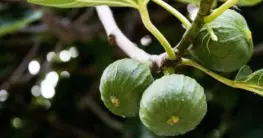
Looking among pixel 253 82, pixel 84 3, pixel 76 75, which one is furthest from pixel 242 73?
pixel 76 75

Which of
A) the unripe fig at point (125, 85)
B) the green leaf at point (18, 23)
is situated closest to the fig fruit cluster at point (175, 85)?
the unripe fig at point (125, 85)

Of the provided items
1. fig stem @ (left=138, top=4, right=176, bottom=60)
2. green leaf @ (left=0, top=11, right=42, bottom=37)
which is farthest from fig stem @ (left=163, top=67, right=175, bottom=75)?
green leaf @ (left=0, top=11, right=42, bottom=37)

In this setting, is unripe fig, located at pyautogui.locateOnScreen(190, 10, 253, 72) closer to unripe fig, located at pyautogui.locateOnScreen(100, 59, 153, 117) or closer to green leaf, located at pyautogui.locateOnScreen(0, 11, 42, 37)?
unripe fig, located at pyautogui.locateOnScreen(100, 59, 153, 117)

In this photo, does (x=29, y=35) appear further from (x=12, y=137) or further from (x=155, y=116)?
(x=155, y=116)

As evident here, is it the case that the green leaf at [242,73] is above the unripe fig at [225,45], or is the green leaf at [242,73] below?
below

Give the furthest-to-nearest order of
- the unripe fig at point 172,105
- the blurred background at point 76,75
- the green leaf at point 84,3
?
the blurred background at point 76,75 → the green leaf at point 84,3 → the unripe fig at point 172,105

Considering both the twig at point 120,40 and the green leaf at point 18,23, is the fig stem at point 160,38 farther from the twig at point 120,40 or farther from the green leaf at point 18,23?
the green leaf at point 18,23
